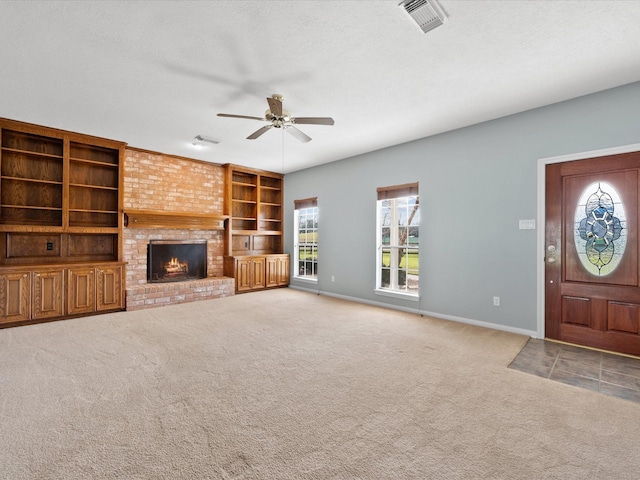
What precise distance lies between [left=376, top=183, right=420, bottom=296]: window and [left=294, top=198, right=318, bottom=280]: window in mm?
1809

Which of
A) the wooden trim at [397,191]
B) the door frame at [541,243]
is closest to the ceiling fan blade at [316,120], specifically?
the wooden trim at [397,191]

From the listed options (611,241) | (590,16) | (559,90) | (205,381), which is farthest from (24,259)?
(611,241)

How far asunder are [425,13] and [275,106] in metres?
1.54

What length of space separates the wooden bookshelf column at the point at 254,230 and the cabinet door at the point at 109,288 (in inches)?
82.3

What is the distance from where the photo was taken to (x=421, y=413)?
2158 mm

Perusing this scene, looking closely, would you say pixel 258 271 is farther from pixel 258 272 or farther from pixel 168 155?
pixel 168 155

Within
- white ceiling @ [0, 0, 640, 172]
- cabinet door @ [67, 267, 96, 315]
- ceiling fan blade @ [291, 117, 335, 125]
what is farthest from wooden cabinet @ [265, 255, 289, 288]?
ceiling fan blade @ [291, 117, 335, 125]

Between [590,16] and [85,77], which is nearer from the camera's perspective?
[590,16]

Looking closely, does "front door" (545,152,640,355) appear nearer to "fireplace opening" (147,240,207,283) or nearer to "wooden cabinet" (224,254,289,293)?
"wooden cabinet" (224,254,289,293)

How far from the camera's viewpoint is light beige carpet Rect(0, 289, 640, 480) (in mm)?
1669

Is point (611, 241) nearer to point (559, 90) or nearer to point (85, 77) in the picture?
point (559, 90)

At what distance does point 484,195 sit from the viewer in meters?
4.24

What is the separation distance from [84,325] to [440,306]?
5183 millimetres

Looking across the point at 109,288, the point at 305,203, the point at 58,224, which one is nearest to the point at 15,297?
the point at 109,288
